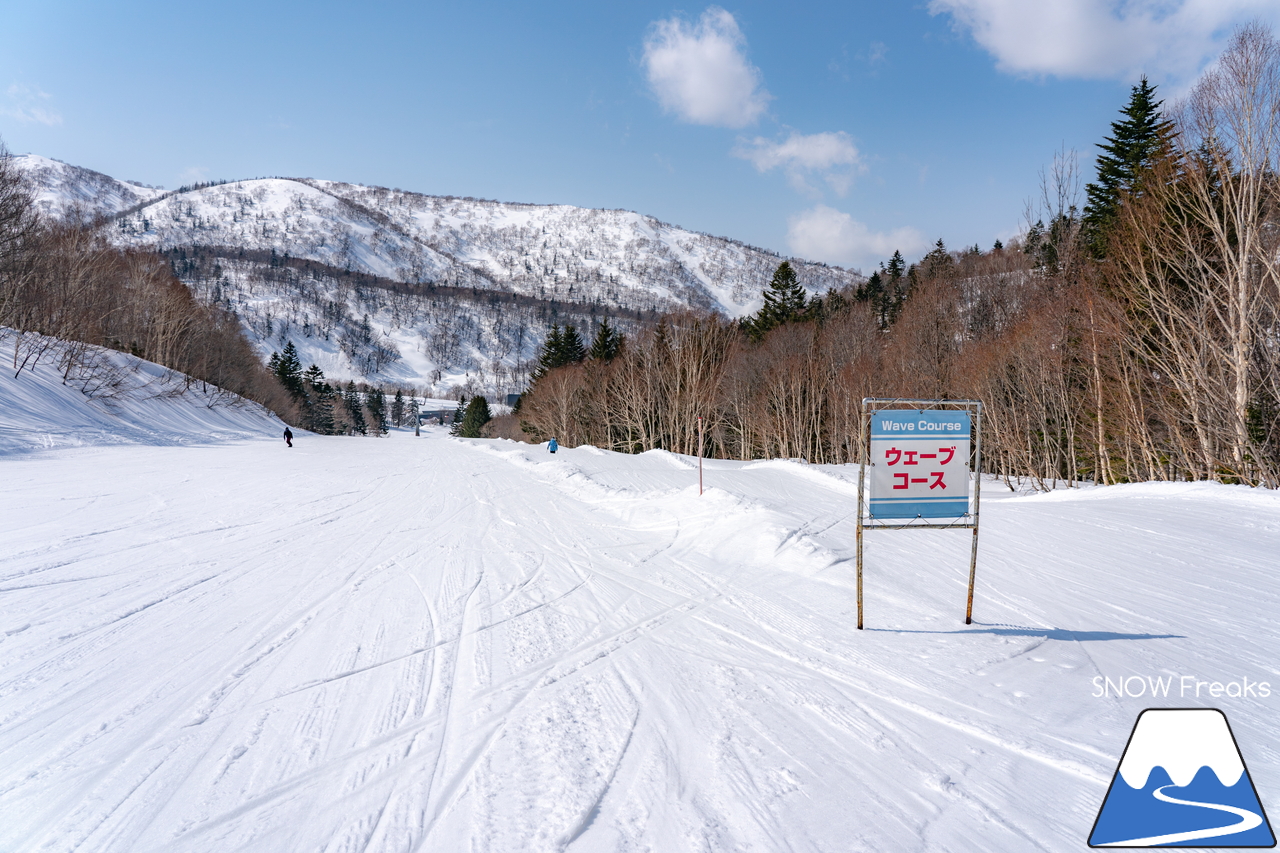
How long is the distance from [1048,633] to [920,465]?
82.1 inches

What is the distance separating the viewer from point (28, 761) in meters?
3.04

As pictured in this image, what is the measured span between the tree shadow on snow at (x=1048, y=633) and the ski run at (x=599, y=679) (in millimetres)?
51

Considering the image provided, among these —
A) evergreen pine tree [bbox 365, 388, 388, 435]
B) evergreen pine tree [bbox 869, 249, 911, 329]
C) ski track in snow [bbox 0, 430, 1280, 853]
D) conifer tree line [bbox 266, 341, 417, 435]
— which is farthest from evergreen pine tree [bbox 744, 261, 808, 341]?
evergreen pine tree [bbox 365, 388, 388, 435]

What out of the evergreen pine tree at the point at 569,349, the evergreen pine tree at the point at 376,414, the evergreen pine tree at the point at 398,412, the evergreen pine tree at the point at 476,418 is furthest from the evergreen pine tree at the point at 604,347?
the evergreen pine tree at the point at 398,412

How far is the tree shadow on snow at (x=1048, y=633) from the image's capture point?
5.08 m

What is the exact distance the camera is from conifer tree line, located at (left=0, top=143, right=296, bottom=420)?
27.5m

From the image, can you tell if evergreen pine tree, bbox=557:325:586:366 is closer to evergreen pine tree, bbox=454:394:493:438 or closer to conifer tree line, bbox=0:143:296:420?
conifer tree line, bbox=0:143:296:420

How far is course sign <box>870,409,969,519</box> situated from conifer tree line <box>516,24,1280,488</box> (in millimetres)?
14772

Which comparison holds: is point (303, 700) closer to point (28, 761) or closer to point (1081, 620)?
point (28, 761)

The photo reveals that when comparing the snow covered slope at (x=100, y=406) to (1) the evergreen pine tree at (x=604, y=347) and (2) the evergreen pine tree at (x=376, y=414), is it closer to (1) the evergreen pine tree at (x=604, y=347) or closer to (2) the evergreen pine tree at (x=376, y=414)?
(1) the evergreen pine tree at (x=604, y=347)

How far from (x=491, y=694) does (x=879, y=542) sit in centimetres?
703

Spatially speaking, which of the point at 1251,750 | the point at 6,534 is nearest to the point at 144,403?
the point at 6,534

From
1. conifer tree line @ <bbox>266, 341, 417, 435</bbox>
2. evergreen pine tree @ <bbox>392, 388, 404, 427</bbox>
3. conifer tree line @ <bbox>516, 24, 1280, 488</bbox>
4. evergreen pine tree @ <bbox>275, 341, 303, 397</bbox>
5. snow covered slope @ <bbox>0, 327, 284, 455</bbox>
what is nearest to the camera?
conifer tree line @ <bbox>516, 24, 1280, 488</bbox>

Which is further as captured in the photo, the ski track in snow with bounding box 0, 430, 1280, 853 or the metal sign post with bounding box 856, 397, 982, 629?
the metal sign post with bounding box 856, 397, 982, 629
